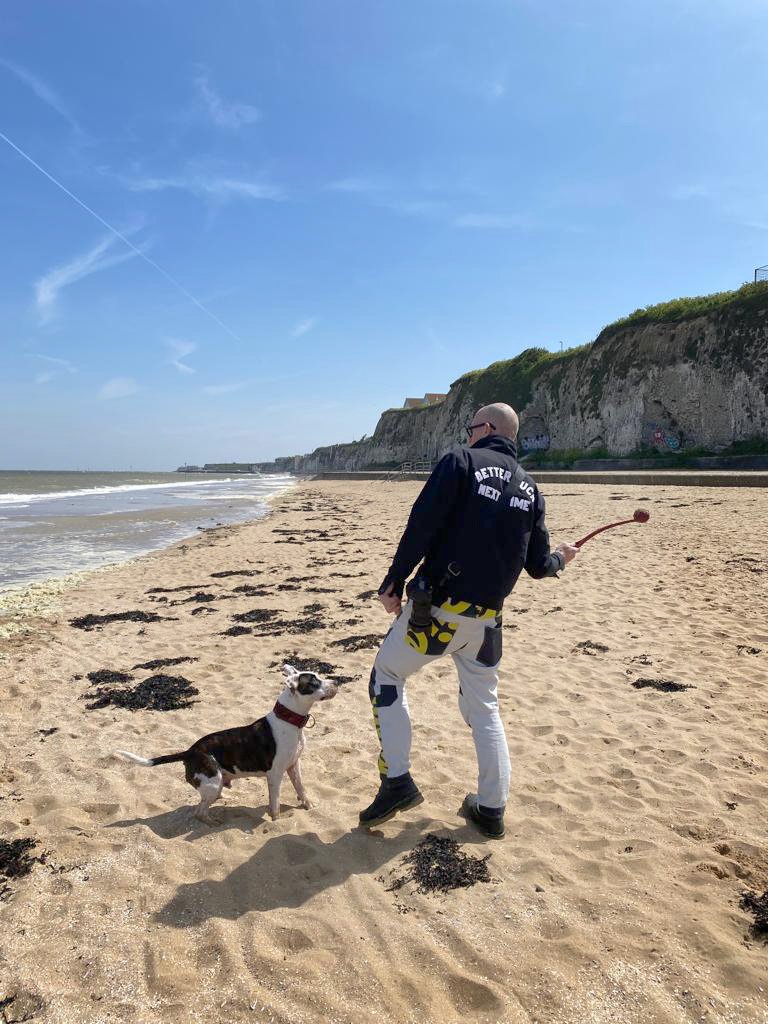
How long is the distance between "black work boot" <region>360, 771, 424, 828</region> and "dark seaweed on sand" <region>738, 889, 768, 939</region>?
1.73 metres

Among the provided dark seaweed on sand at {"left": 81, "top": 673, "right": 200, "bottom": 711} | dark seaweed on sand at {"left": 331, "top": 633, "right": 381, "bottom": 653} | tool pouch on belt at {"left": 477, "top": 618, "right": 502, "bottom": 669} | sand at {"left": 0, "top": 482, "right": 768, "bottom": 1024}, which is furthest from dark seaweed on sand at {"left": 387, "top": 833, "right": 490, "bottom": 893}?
dark seaweed on sand at {"left": 331, "top": 633, "right": 381, "bottom": 653}

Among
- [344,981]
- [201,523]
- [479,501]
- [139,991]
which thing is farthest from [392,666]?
[201,523]

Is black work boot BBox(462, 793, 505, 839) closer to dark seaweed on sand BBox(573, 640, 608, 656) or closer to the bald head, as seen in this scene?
the bald head

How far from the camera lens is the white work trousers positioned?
10.6ft

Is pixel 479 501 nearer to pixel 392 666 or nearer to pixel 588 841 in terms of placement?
pixel 392 666

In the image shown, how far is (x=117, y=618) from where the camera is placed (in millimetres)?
8930

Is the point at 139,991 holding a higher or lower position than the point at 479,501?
lower

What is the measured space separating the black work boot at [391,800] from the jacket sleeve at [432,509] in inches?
51.7

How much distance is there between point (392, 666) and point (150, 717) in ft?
10.3

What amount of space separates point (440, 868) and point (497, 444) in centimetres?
241

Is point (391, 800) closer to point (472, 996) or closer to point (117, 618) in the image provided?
point (472, 996)

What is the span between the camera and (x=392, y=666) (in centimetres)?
336

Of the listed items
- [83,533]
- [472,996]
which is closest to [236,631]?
[472,996]

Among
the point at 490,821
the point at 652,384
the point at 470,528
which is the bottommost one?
the point at 490,821
